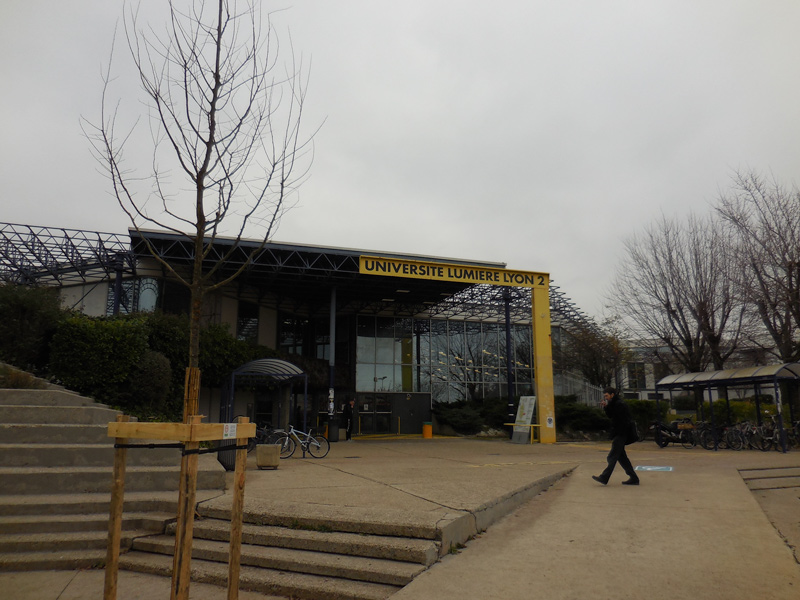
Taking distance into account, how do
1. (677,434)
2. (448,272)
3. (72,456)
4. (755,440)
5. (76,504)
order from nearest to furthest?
(76,504), (72,456), (755,440), (677,434), (448,272)

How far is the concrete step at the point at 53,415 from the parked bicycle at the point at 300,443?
18.3ft

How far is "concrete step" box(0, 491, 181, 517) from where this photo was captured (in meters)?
5.94

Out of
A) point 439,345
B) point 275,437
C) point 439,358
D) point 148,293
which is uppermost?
point 148,293

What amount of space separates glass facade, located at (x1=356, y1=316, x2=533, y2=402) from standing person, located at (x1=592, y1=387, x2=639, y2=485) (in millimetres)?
20794

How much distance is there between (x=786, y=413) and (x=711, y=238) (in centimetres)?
706

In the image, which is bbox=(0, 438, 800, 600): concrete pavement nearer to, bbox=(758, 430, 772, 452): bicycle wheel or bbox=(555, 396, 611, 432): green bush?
bbox=(758, 430, 772, 452): bicycle wheel

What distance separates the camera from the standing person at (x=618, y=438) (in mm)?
8656

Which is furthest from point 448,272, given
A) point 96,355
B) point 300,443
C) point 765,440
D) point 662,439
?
point 96,355

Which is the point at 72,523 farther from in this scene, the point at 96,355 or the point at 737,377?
the point at 737,377

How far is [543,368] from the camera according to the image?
76.2 ft

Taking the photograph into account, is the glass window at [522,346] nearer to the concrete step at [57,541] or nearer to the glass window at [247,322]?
the glass window at [247,322]

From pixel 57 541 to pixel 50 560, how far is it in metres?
0.30

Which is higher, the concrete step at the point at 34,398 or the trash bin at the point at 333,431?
the concrete step at the point at 34,398

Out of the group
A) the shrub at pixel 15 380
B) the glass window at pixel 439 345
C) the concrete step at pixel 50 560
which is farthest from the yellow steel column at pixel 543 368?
the concrete step at pixel 50 560
